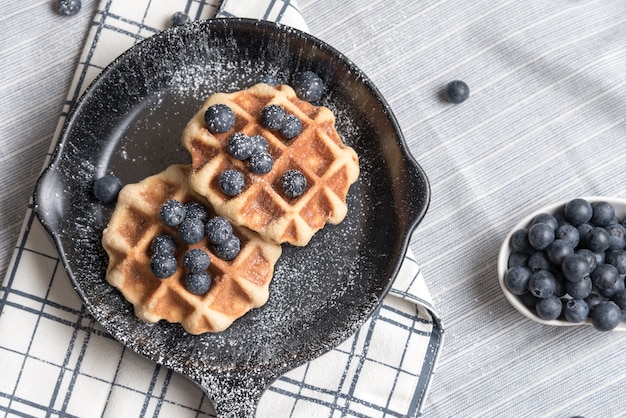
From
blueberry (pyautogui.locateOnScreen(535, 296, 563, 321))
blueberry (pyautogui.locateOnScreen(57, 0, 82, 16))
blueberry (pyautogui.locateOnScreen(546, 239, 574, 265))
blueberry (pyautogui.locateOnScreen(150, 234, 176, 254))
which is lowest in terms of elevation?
blueberry (pyautogui.locateOnScreen(150, 234, 176, 254))

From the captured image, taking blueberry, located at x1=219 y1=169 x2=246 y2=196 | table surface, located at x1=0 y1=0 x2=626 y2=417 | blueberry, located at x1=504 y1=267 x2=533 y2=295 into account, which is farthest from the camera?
table surface, located at x1=0 y1=0 x2=626 y2=417

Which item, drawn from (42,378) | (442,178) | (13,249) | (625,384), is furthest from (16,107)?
(625,384)

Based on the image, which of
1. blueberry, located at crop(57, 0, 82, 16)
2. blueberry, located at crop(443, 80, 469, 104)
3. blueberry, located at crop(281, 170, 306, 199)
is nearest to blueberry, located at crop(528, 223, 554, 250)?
blueberry, located at crop(443, 80, 469, 104)

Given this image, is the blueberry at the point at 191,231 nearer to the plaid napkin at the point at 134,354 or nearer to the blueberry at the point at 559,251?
the plaid napkin at the point at 134,354

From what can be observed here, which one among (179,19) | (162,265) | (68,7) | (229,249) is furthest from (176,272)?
(68,7)

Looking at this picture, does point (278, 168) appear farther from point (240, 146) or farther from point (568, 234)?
point (568, 234)

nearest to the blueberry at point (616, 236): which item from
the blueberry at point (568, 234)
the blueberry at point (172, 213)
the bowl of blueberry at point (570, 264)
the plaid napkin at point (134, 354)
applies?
the bowl of blueberry at point (570, 264)

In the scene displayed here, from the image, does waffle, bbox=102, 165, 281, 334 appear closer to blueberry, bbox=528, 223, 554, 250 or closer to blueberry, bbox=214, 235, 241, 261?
blueberry, bbox=214, 235, 241, 261
